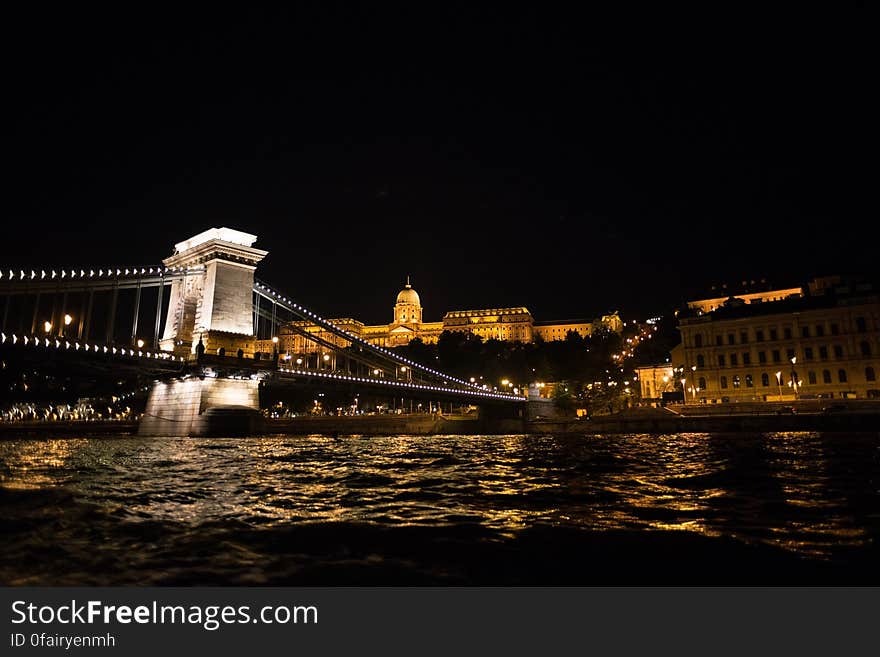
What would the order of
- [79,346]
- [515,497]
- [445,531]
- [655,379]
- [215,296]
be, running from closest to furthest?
[445,531] < [515,497] < [79,346] < [215,296] < [655,379]

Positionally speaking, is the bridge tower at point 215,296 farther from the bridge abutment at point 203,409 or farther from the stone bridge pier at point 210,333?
the bridge abutment at point 203,409

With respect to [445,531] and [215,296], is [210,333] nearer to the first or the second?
[215,296]

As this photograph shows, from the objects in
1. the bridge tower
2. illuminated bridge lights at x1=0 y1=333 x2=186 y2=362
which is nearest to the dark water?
illuminated bridge lights at x1=0 y1=333 x2=186 y2=362

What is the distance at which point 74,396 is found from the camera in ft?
245

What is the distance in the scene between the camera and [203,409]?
36656 millimetres

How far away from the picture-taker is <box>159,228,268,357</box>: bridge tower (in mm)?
41469

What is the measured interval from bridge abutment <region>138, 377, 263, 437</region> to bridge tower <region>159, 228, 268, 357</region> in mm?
3387

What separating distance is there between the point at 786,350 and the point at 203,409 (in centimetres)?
5717

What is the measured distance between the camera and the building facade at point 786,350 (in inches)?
2008

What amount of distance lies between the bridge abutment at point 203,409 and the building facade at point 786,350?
157 feet

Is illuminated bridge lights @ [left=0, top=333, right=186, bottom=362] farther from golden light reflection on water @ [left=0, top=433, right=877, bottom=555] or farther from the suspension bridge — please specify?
golden light reflection on water @ [left=0, top=433, right=877, bottom=555]

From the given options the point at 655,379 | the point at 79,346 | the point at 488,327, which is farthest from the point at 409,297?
the point at 79,346

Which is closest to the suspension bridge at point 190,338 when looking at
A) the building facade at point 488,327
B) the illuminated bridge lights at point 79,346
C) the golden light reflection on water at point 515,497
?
the illuminated bridge lights at point 79,346

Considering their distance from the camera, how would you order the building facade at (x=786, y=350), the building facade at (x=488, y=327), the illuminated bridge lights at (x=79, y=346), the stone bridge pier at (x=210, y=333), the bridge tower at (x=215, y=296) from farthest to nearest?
the building facade at (x=488, y=327)
the building facade at (x=786, y=350)
the bridge tower at (x=215, y=296)
the stone bridge pier at (x=210, y=333)
the illuminated bridge lights at (x=79, y=346)
